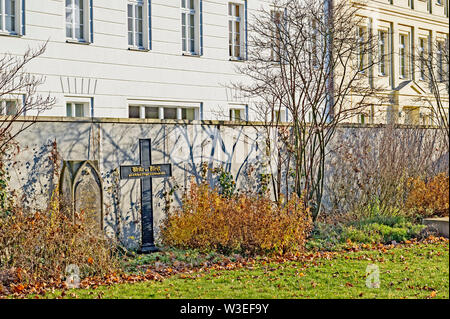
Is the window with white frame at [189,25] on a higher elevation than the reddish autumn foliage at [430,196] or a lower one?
higher

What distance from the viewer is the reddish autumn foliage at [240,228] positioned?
1121cm

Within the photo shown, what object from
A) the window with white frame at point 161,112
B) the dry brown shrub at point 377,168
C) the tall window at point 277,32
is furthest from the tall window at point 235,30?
the dry brown shrub at point 377,168

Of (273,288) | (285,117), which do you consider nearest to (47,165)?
(273,288)

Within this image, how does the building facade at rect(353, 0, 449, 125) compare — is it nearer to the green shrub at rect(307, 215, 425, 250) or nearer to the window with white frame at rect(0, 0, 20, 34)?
the green shrub at rect(307, 215, 425, 250)

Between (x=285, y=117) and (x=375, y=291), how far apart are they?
12.6m

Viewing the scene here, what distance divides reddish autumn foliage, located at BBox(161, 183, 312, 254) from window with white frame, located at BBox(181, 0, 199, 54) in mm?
7703

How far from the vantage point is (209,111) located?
19.2 meters

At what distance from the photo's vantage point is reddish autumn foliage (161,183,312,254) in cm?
1121

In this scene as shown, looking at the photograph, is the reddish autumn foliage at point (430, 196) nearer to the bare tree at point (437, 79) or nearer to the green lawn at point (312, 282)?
the bare tree at point (437, 79)

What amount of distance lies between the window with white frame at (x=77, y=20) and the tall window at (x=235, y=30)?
15.2 ft

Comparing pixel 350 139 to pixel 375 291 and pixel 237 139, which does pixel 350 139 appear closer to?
pixel 237 139

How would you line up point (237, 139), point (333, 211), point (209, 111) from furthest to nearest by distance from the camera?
point (209, 111) → point (333, 211) → point (237, 139)

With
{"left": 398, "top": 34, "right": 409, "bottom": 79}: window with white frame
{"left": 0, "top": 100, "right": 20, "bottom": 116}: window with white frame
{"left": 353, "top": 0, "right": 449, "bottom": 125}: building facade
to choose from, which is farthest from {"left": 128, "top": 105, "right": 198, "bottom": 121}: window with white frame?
→ {"left": 398, "top": 34, "right": 409, "bottom": 79}: window with white frame

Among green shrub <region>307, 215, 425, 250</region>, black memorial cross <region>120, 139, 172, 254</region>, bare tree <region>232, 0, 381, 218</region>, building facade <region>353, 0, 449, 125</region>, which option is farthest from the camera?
building facade <region>353, 0, 449, 125</region>
